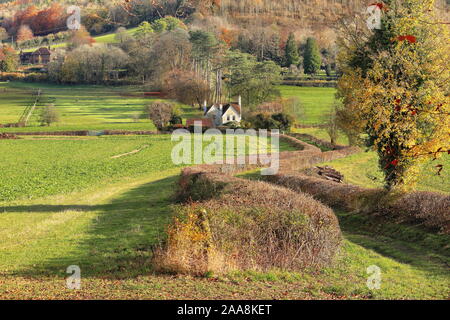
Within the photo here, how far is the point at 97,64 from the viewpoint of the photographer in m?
138

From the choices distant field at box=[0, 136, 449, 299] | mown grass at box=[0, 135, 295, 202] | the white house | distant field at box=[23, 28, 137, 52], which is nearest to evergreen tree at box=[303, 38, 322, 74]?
the white house

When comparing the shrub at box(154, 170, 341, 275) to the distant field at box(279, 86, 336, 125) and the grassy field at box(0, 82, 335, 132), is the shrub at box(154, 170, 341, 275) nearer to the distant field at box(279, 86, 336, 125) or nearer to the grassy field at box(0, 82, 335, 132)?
the grassy field at box(0, 82, 335, 132)

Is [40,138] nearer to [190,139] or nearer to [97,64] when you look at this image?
[190,139]

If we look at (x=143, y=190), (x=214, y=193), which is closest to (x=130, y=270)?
→ (x=214, y=193)

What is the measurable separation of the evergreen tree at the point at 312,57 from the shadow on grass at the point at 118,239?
108733 millimetres

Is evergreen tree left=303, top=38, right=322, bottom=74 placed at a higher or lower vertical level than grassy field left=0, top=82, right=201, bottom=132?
higher

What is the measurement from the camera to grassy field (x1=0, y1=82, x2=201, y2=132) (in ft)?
293

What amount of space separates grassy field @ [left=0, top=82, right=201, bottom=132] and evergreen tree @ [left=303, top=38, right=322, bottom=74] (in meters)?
41.5

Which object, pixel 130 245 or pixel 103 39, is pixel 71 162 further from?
pixel 103 39

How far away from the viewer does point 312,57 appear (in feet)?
427

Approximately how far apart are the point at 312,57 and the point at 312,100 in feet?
82.6

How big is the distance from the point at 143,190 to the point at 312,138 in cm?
4199

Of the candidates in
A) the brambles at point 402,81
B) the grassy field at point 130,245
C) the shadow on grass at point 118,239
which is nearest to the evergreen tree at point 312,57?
the grassy field at point 130,245

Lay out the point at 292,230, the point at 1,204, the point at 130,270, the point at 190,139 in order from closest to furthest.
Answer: the point at 130,270 → the point at 292,230 → the point at 1,204 → the point at 190,139
